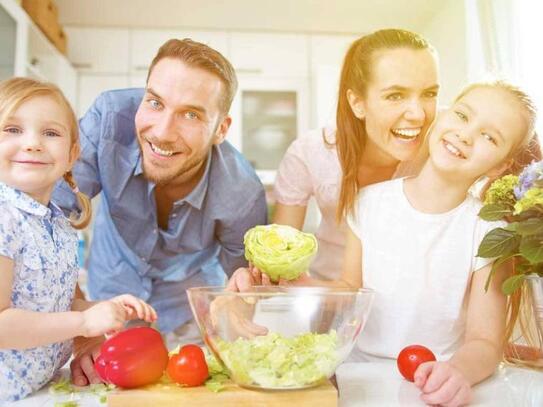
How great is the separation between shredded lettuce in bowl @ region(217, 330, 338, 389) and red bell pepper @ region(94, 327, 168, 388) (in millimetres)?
81

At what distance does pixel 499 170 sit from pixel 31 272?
59cm

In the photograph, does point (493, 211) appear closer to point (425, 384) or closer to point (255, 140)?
point (425, 384)

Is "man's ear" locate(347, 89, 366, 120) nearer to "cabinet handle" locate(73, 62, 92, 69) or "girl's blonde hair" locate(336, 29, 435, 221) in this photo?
"girl's blonde hair" locate(336, 29, 435, 221)

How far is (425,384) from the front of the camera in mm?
606

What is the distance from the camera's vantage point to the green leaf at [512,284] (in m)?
0.68

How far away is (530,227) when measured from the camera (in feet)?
2.12

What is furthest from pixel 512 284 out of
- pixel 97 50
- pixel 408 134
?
pixel 97 50

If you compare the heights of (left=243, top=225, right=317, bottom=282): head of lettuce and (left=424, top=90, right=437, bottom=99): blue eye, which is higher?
(left=424, top=90, right=437, bottom=99): blue eye

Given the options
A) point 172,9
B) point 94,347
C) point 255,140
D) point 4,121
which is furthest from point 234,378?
point 255,140

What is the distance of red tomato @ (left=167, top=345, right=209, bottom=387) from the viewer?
590 mm

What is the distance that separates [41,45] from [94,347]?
1970 mm

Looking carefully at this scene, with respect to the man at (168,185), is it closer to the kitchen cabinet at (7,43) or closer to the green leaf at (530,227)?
the green leaf at (530,227)

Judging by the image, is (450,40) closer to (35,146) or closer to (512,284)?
(512,284)

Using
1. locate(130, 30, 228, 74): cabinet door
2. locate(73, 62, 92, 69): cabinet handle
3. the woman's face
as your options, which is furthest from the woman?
locate(73, 62, 92, 69): cabinet handle
